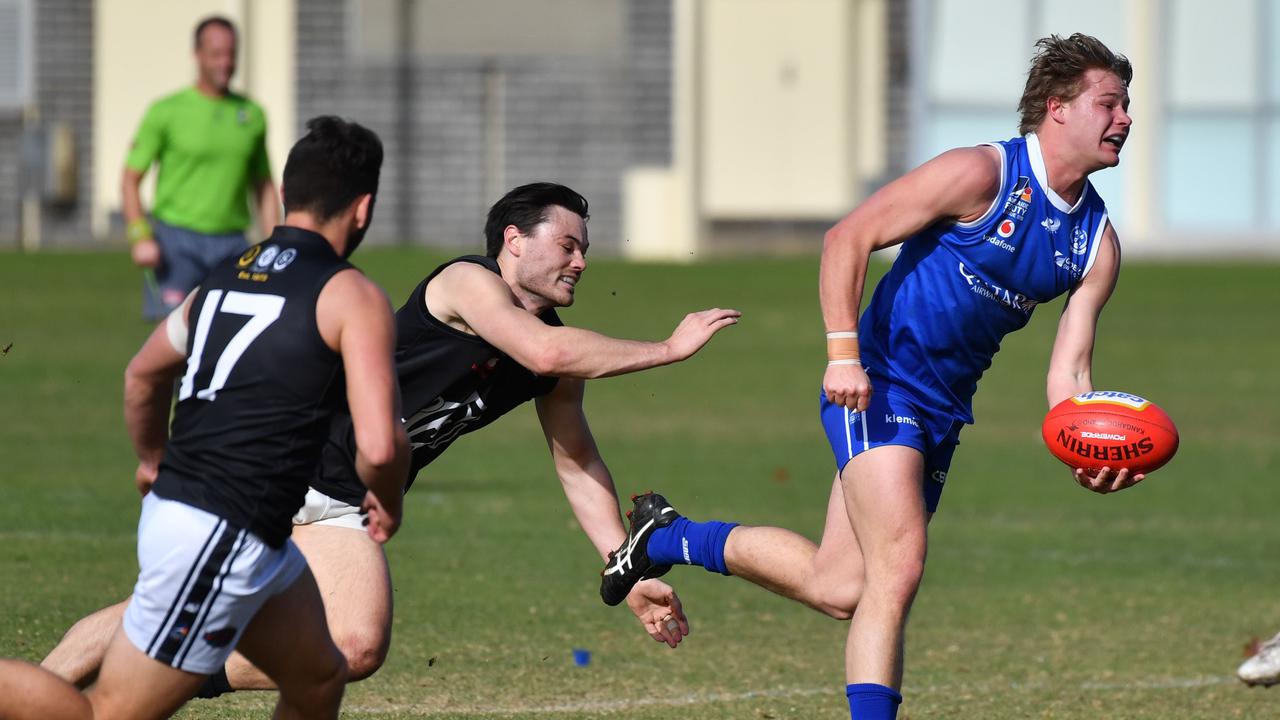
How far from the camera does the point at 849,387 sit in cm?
575

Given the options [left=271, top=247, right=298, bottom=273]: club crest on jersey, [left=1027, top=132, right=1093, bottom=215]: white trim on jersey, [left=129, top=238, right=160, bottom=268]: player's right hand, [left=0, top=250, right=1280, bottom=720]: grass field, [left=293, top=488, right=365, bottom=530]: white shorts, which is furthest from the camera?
[left=129, top=238, right=160, bottom=268]: player's right hand

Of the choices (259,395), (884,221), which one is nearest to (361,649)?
(259,395)

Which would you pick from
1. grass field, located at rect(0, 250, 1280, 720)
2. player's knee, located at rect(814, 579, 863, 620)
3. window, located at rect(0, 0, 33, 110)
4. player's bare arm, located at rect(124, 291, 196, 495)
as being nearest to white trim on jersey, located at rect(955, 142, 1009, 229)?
player's knee, located at rect(814, 579, 863, 620)

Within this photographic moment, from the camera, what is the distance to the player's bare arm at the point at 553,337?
5.46 meters

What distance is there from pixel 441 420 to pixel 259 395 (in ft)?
4.66

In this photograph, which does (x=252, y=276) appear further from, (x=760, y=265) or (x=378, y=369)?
(x=760, y=265)

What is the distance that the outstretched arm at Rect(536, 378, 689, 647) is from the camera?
6.46 metres

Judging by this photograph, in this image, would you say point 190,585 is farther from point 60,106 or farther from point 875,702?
point 60,106

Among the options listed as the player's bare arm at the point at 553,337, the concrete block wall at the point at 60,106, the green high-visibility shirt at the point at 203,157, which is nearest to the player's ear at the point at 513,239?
the player's bare arm at the point at 553,337

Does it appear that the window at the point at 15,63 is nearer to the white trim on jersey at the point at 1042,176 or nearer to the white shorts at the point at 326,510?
the white shorts at the point at 326,510

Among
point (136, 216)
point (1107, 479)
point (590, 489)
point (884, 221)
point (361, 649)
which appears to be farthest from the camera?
point (136, 216)

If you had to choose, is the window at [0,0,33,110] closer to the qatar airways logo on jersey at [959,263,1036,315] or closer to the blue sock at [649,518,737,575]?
the blue sock at [649,518,737,575]

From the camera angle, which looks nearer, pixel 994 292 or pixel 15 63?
pixel 994 292

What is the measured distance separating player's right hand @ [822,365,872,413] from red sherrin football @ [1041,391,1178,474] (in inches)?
30.0
